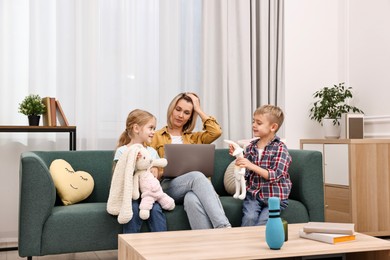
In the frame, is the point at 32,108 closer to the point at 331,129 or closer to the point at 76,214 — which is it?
the point at 76,214

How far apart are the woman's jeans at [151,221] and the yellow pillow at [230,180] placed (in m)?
0.66

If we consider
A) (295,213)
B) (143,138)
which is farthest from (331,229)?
(143,138)

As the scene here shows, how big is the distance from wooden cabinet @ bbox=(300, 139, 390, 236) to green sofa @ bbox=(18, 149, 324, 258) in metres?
0.82

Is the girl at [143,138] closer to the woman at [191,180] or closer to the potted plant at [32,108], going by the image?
the woman at [191,180]

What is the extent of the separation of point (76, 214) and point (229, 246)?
111 centimetres

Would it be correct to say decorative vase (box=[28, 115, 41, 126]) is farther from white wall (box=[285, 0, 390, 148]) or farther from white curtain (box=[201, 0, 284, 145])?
white wall (box=[285, 0, 390, 148])

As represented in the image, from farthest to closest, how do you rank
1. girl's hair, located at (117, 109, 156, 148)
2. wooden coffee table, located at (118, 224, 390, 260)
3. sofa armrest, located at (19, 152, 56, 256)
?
girl's hair, located at (117, 109, 156, 148) → sofa armrest, located at (19, 152, 56, 256) → wooden coffee table, located at (118, 224, 390, 260)

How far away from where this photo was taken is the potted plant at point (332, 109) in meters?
4.49

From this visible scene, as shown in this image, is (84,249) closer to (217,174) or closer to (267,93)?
(217,174)

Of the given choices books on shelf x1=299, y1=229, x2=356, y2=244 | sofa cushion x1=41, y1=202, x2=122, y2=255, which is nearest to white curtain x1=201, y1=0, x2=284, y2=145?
sofa cushion x1=41, y1=202, x2=122, y2=255

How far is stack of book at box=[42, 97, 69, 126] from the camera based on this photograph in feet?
12.3

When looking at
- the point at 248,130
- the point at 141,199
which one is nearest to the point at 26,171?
the point at 141,199

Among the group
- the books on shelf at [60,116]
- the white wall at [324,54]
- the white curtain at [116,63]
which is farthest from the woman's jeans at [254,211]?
the white wall at [324,54]

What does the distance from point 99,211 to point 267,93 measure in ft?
6.92
